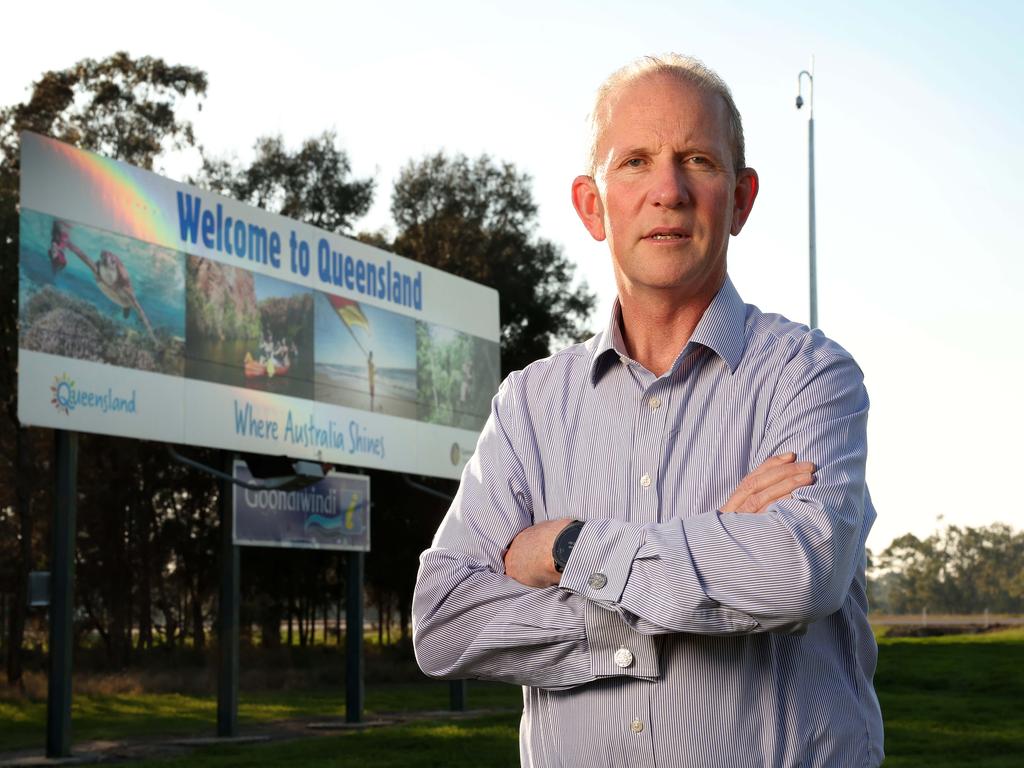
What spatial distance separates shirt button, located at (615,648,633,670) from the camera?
2291 mm

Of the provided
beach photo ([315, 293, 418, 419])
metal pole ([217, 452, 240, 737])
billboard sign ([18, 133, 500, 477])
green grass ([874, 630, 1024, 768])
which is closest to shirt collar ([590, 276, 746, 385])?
green grass ([874, 630, 1024, 768])

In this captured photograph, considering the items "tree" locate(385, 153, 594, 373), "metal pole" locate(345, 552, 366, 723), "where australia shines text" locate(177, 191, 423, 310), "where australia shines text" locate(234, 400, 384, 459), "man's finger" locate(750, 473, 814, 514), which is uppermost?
"tree" locate(385, 153, 594, 373)

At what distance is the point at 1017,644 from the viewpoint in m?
31.7

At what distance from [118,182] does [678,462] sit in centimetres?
1393

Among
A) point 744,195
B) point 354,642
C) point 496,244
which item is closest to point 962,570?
point 496,244

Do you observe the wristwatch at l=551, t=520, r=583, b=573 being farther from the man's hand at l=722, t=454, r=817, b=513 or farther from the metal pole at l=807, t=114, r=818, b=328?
the metal pole at l=807, t=114, r=818, b=328

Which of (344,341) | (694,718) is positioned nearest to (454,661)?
(694,718)

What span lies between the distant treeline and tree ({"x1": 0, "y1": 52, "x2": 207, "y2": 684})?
53.4 meters

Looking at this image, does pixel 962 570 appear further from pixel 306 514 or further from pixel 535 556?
pixel 535 556

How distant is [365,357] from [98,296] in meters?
5.01

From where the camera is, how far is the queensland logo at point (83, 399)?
1449 centimetres

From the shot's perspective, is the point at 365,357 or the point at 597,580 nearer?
the point at 597,580

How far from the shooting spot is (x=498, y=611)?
250 centimetres

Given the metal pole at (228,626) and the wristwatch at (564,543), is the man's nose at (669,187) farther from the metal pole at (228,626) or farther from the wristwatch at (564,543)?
the metal pole at (228,626)
